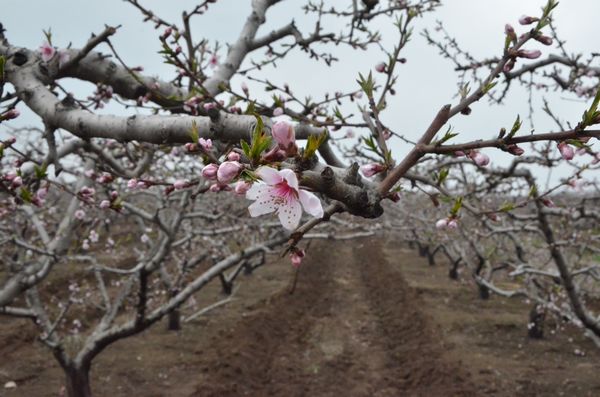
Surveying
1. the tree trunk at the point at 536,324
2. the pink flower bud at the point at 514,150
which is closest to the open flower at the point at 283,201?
the pink flower bud at the point at 514,150

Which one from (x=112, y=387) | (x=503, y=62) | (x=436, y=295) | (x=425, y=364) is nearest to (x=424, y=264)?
(x=436, y=295)

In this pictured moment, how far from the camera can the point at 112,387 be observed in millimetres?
7324

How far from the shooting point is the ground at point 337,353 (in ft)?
24.2

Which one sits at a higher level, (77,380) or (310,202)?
(310,202)

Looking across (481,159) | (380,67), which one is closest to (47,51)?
(380,67)

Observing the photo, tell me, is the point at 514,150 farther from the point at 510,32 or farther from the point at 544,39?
the point at 544,39

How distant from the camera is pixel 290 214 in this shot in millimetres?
1161

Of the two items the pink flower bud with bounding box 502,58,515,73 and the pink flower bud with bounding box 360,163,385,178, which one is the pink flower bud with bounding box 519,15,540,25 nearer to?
the pink flower bud with bounding box 502,58,515,73

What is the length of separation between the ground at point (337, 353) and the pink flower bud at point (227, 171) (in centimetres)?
684

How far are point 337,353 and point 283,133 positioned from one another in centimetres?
887

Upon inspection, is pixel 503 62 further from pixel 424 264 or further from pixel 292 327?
pixel 424 264

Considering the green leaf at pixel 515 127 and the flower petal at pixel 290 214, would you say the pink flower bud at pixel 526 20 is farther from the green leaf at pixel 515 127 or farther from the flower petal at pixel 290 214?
the flower petal at pixel 290 214

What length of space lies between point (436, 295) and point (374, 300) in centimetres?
202

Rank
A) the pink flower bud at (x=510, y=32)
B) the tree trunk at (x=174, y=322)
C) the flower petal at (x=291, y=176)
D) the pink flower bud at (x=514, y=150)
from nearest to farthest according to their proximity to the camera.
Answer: the flower petal at (x=291, y=176)
the pink flower bud at (x=514, y=150)
the pink flower bud at (x=510, y=32)
the tree trunk at (x=174, y=322)
